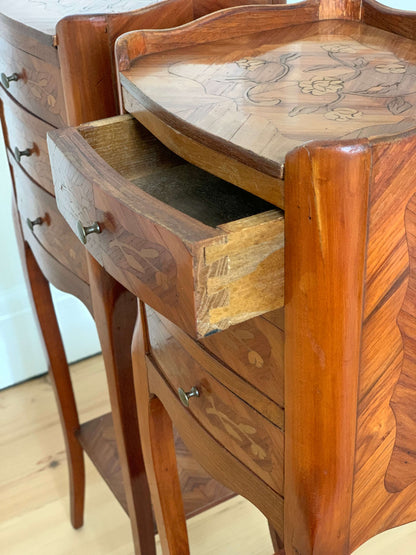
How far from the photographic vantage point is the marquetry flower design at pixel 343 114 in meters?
0.61

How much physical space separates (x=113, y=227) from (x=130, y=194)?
4 centimetres

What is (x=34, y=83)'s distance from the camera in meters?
0.98

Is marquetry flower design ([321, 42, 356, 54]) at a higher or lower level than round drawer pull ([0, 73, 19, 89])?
higher

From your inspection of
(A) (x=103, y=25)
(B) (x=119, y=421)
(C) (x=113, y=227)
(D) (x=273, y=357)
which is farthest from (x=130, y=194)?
(B) (x=119, y=421)

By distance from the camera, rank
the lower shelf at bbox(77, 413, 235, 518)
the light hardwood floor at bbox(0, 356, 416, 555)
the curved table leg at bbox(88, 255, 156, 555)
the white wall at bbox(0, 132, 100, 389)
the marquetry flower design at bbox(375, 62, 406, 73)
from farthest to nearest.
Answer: the white wall at bbox(0, 132, 100, 389) → the light hardwood floor at bbox(0, 356, 416, 555) → the lower shelf at bbox(77, 413, 235, 518) → the curved table leg at bbox(88, 255, 156, 555) → the marquetry flower design at bbox(375, 62, 406, 73)

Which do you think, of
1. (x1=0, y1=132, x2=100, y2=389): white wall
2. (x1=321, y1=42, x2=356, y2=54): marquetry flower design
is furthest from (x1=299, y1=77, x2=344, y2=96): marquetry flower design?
(x1=0, y1=132, x2=100, y2=389): white wall

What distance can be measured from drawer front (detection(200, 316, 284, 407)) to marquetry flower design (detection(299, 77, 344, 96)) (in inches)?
9.1

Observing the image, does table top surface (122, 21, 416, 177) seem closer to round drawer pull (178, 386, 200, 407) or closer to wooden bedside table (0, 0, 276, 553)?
wooden bedside table (0, 0, 276, 553)

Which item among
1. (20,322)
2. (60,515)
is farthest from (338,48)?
(20,322)

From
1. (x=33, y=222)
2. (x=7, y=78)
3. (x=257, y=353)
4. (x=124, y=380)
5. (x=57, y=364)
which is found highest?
(x=7, y=78)

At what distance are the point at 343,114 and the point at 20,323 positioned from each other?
4.35 ft

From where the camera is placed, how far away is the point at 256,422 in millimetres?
699

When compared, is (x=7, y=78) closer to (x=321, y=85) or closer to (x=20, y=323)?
(x=321, y=85)

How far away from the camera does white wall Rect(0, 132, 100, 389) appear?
171cm
